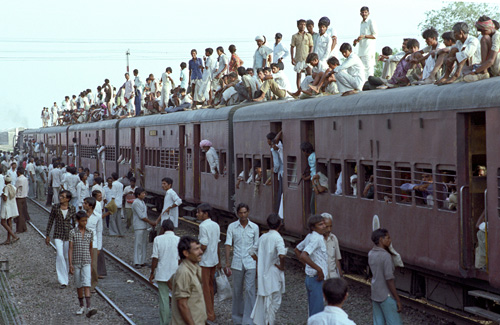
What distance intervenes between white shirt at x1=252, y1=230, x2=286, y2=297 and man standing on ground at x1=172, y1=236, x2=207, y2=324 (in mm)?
1836

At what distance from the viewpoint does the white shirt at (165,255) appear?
10.3 m


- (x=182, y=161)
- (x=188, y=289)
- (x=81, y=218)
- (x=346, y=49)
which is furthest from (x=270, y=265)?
(x=182, y=161)

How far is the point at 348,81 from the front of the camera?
13492 millimetres

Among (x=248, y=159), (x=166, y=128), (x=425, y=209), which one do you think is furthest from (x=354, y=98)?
(x=166, y=128)

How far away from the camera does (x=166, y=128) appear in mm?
24422

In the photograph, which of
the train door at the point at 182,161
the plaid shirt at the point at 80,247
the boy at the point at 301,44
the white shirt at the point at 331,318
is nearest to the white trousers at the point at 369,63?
the boy at the point at 301,44

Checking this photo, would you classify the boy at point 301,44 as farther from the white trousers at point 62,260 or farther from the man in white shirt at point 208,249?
the man in white shirt at point 208,249

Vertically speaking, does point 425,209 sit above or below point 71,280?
above

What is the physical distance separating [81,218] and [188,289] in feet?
14.7

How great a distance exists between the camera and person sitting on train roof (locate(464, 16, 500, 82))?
9.62 m

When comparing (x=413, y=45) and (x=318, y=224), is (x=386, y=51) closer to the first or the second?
(x=413, y=45)

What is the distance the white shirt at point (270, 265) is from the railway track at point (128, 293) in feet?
9.27

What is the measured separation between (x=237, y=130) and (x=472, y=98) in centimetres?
929

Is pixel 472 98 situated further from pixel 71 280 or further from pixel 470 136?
pixel 71 280
